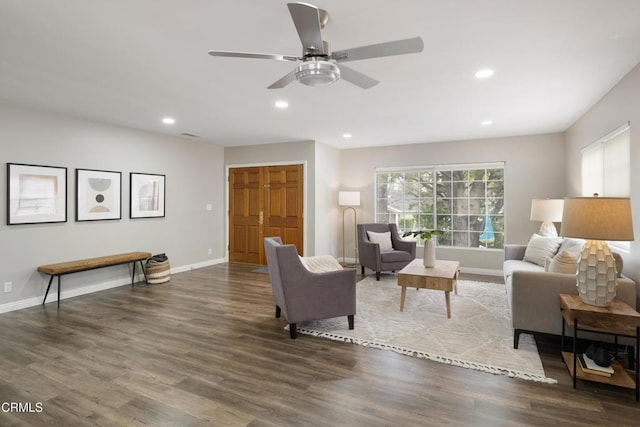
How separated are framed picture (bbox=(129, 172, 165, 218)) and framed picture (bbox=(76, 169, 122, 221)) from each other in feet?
0.74

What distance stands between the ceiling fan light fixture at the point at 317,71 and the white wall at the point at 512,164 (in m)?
4.90

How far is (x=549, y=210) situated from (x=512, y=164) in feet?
4.42

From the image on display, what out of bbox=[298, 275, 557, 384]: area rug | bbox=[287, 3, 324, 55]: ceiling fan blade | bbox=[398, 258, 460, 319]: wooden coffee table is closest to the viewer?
bbox=[287, 3, 324, 55]: ceiling fan blade

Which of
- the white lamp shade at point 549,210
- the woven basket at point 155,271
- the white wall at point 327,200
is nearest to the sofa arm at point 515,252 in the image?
the white lamp shade at point 549,210

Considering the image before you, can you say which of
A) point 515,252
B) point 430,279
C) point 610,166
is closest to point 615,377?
point 430,279

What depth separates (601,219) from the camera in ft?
7.81

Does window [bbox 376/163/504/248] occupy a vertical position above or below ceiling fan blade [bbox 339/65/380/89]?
below

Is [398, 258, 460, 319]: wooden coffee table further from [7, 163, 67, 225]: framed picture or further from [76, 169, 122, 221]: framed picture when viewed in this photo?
[7, 163, 67, 225]: framed picture

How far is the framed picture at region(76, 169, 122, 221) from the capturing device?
190 inches

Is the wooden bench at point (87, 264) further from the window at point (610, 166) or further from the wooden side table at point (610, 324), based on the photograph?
the window at point (610, 166)

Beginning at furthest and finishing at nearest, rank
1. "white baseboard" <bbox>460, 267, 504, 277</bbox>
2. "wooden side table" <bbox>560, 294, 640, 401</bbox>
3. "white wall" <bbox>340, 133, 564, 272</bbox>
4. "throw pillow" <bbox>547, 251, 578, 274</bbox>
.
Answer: "white baseboard" <bbox>460, 267, 504, 277</bbox>
"white wall" <bbox>340, 133, 564, 272</bbox>
"throw pillow" <bbox>547, 251, 578, 274</bbox>
"wooden side table" <bbox>560, 294, 640, 401</bbox>

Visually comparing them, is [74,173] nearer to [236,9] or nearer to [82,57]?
[82,57]

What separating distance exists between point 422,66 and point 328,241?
14.7 ft

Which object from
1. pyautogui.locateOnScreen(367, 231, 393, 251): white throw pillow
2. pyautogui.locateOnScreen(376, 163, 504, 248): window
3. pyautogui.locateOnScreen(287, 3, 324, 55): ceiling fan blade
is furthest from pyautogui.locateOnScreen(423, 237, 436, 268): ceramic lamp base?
pyautogui.locateOnScreen(287, 3, 324, 55): ceiling fan blade
